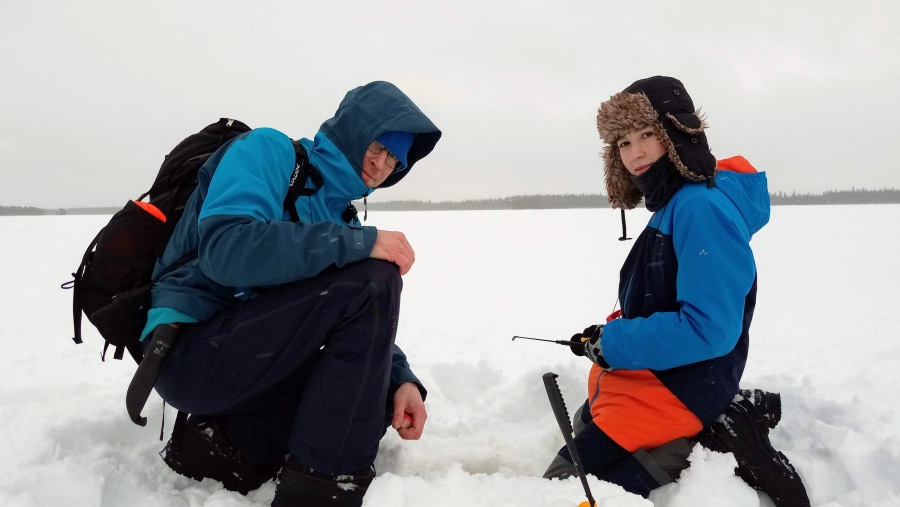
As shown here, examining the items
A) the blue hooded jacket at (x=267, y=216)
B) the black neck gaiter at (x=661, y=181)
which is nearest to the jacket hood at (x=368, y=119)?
the blue hooded jacket at (x=267, y=216)

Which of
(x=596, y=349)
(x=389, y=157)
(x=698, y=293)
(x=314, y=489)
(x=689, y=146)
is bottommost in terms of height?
(x=314, y=489)

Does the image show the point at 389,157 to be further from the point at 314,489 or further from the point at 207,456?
the point at 207,456

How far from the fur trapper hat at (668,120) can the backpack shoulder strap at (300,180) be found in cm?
143

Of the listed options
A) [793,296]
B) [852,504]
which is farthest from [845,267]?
[852,504]

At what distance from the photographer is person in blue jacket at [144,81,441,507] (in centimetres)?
184

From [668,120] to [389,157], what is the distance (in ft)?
4.23

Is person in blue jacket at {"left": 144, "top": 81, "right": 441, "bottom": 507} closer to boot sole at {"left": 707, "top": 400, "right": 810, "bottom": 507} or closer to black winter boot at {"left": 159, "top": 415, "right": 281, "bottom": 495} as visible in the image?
black winter boot at {"left": 159, "top": 415, "right": 281, "bottom": 495}

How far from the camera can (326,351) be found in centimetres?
196

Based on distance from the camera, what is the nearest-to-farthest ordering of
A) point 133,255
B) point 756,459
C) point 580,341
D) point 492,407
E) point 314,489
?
point 314,489 → point 133,255 → point 756,459 → point 580,341 → point 492,407

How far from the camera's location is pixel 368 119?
2.24 meters

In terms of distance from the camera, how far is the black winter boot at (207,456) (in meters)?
2.21

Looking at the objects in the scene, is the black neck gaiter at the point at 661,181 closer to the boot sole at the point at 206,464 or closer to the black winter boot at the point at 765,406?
the black winter boot at the point at 765,406

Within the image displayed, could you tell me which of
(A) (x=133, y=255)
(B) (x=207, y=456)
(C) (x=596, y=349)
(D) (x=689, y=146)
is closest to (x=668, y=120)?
(D) (x=689, y=146)

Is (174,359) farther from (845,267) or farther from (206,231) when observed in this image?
(845,267)
